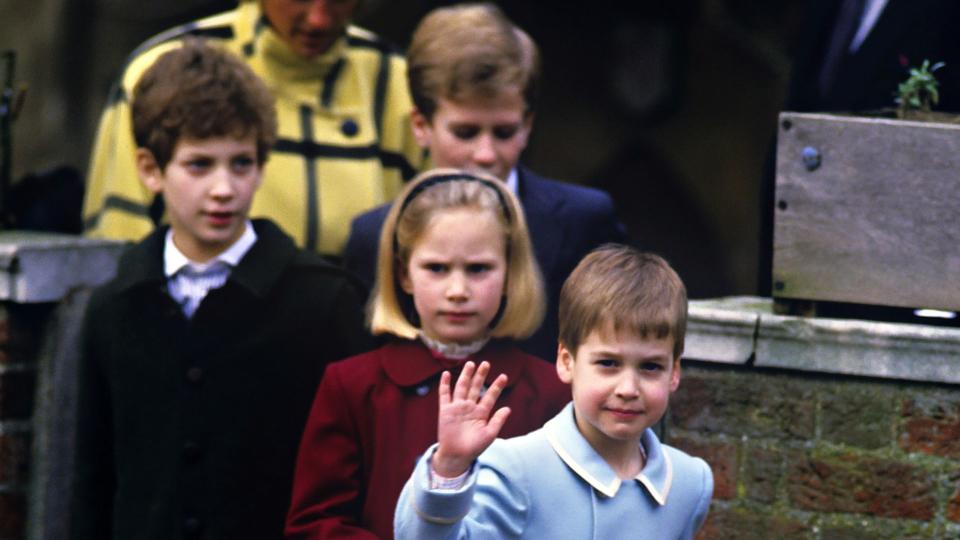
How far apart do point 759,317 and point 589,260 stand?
929 millimetres

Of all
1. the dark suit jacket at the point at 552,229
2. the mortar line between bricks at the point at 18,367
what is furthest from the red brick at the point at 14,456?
the dark suit jacket at the point at 552,229

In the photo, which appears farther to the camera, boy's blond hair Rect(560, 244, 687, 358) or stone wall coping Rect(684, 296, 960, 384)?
stone wall coping Rect(684, 296, 960, 384)

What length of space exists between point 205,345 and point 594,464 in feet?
3.97

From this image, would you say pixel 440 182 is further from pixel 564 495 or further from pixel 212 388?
pixel 564 495

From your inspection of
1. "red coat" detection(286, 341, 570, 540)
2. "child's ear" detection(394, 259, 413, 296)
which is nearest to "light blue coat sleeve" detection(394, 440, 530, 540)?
"red coat" detection(286, 341, 570, 540)

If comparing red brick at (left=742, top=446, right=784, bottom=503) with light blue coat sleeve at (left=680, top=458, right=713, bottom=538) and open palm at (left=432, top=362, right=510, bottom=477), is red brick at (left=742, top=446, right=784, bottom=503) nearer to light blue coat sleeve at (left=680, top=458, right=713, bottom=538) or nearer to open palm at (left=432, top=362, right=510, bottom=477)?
light blue coat sleeve at (left=680, top=458, right=713, bottom=538)

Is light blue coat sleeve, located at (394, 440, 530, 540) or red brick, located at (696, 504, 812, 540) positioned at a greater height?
light blue coat sleeve, located at (394, 440, 530, 540)

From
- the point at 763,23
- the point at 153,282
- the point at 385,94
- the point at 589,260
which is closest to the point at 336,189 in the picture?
the point at 385,94

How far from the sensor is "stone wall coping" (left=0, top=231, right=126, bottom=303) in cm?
540

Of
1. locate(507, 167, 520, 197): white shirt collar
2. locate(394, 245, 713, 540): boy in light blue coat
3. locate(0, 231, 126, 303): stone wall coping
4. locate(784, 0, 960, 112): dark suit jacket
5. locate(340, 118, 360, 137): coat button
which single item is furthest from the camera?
locate(340, 118, 360, 137): coat button

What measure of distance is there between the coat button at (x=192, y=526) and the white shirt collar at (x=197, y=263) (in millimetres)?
523

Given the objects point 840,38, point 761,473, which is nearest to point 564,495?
point 761,473

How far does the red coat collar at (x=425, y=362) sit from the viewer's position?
4.44m

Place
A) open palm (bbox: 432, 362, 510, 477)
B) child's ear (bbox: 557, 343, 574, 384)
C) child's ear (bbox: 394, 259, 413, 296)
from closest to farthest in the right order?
open palm (bbox: 432, 362, 510, 477), child's ear (bbox: 557, 343, 574, 384), child's ear (bbox: 394, 259, 413, 296)
